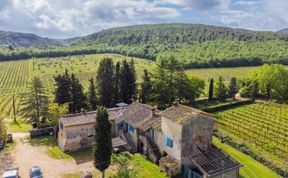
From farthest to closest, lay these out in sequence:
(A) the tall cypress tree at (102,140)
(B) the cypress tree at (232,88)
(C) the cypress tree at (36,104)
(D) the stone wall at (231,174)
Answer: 1. (B) the cypress tree at (232,88)
2. (C) the cypress tree at (36,104)
3. (D) the stone wall at (231,174)
4. (A) the tall cypress tree at (102,140)

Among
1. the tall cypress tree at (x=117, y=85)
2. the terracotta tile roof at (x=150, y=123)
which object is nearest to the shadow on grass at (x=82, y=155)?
the terracotta tile roof at (x=150, y=123)

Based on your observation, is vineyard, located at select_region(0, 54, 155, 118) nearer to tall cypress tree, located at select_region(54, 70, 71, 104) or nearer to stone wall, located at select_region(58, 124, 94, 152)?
tall cypress tree, located at select_region(54, 70, 71, 104)

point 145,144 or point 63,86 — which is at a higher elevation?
point 63,86

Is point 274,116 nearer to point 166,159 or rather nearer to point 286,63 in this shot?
point 166,159

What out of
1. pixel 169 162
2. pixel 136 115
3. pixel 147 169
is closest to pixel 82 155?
pixel 136 115

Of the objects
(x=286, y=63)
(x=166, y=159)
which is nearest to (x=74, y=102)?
(x=166, y=159)

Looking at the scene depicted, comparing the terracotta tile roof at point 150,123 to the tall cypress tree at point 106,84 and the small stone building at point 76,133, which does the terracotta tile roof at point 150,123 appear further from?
the tall cypress tree at point 106,84

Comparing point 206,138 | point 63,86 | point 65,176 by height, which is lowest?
point 65,176

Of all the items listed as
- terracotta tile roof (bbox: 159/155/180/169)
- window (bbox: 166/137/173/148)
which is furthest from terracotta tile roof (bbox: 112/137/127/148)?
window (bbox: 166/137/173/148)
